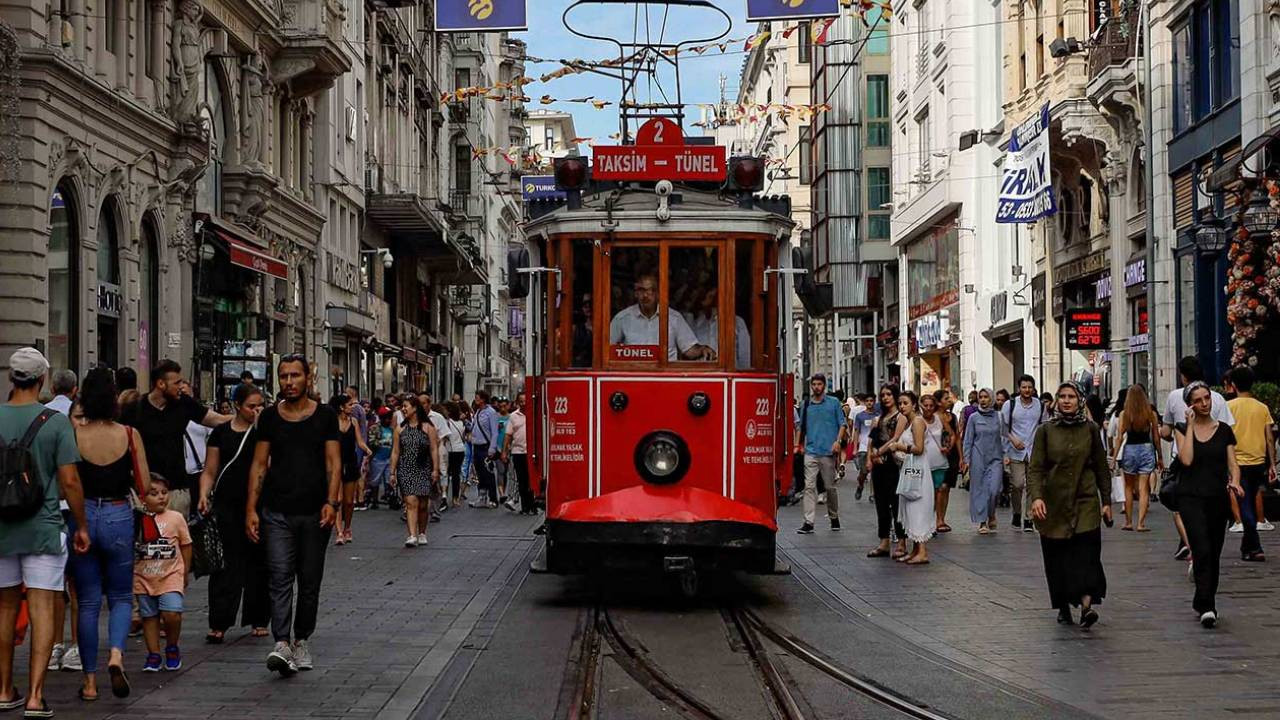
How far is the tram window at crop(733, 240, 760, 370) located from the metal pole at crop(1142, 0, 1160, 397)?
17257 mm

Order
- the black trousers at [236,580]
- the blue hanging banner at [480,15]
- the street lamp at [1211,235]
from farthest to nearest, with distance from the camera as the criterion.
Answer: the street lamp at [1211,235], the blue hanging banner at [480,15], the black trousers at [236,580]

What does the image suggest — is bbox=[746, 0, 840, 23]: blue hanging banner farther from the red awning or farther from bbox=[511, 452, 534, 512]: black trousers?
the red awning

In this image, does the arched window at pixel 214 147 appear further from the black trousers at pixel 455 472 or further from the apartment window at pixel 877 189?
the apartment window at pixel 877 189

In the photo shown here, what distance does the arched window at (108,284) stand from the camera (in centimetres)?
2548

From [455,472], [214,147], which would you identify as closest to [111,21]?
[214,147]

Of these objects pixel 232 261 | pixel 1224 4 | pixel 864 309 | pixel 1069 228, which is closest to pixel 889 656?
pixel 1224 4

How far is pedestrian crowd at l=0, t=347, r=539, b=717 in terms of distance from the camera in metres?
8.54

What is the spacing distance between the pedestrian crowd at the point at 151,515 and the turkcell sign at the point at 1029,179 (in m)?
24.3

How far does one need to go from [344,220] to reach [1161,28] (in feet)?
72.1

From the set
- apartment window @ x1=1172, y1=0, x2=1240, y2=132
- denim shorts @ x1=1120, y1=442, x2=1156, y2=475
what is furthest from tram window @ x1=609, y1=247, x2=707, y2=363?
apartment window @ x1=1172, y1=0, x2=1240, y2=132

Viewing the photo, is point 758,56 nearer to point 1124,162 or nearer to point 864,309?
point 864,309

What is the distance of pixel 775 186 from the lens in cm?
9550

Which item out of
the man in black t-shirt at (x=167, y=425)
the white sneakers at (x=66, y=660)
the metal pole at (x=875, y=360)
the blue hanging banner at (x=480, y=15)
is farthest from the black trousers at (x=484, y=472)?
the metal pole at (x=875, y=360)

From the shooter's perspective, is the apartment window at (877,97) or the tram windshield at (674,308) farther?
the apartment window at (877,97)
